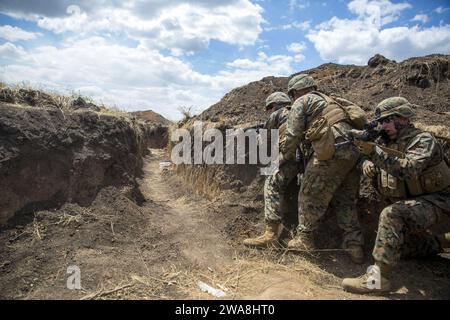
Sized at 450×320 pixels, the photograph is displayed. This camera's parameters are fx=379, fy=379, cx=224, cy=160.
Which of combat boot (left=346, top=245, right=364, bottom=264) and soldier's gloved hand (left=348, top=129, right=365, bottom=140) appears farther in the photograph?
combat boot (left=346, top=245, right=364, bottom=264)

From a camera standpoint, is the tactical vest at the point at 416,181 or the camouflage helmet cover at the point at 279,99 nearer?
the tactical vest at the point at 416,181

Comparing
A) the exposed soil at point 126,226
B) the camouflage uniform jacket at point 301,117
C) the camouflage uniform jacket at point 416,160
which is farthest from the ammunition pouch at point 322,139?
the exposed soil at point 126,226

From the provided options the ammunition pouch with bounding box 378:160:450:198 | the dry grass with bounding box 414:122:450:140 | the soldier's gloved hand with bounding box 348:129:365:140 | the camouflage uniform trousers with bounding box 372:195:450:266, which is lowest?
A: the camouflage uniform trousers with bounding box 372:195:450:266

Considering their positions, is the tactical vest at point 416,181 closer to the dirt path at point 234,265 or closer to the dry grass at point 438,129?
the dirt path at point 234,265

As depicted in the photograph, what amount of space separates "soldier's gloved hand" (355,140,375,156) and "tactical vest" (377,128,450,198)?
0.33 meters

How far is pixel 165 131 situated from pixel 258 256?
13912 millimetres

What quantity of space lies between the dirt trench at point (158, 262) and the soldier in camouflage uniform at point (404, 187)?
385mm

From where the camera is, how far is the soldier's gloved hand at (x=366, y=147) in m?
3.83

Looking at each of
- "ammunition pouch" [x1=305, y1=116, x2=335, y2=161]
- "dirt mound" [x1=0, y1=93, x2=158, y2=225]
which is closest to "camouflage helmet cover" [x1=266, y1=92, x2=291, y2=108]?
"ammunition pouch" [x1=305, y1=116, x2=335, y2=161]

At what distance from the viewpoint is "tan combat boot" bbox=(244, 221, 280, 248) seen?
472 centimetres

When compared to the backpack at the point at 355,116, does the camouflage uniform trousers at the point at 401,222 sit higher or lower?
lower

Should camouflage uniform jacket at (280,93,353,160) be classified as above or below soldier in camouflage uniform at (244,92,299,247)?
above

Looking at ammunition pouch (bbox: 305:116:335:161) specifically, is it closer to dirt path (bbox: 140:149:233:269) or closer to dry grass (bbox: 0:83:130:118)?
dirt path (bbox: 140:149:233:269)

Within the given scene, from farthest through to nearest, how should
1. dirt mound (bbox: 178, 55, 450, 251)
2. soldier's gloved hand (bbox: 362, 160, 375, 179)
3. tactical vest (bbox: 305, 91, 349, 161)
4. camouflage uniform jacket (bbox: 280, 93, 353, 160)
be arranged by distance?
dirt mound (bbox: 178, 55, 450, 251)
camouflage uniform jacket (bbox: 280, 93, 353, 160)
tactical vest (bbox: 305, 91, 349, 161)
soldier's gloved hand (bbox: 362, 160, 375, 179)
